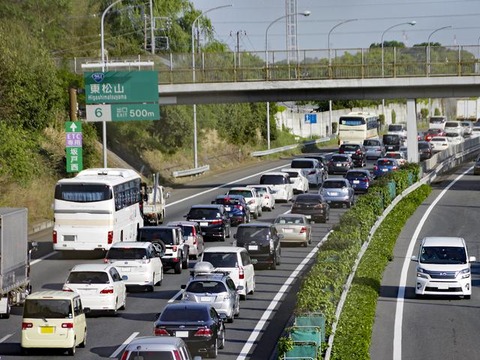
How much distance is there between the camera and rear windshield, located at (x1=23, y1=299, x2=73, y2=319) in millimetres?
27484

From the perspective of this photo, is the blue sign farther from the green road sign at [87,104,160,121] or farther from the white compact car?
the white compact car

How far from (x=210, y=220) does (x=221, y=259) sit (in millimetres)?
14254

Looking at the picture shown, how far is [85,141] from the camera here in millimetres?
72625

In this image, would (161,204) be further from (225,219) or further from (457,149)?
(457,149)

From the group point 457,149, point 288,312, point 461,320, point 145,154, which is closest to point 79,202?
point 288,312

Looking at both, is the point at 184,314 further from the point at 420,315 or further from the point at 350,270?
the point at 420,315

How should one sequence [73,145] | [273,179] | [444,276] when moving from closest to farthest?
[444,276], [73,145], [273,179]

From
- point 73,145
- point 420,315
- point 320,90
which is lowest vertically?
point 420,315

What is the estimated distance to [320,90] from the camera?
71188 mm

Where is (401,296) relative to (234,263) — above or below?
below

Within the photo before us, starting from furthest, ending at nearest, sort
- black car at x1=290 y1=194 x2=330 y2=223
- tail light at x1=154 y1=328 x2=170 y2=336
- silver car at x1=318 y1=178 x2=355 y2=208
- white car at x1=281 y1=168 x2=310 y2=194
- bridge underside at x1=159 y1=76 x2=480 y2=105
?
white car at x1=281 y1=168 x2=310 y2=194
bridge underside at x1=159 y1=76 x2=480 y2=105
silver car at x1=318 y1=178 x2=355 y2=208
black car at x1=290 y1=194 x2=330 y2=223
tail light at x1=154 y1=328 x2=170 y2=336

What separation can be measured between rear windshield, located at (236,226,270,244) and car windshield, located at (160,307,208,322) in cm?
1519

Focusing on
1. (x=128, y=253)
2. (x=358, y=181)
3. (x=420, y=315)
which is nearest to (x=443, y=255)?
(x=420, y=315)

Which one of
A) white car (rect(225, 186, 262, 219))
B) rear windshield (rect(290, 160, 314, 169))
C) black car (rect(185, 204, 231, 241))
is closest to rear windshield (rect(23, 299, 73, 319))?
black car (rect(185, 204, 231, 241))
